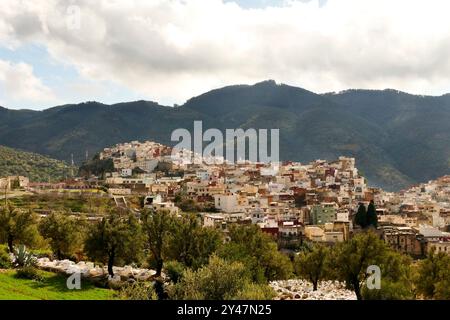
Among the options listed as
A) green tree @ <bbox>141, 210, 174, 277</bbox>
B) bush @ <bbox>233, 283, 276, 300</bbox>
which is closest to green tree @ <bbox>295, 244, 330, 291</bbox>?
green tree @ <bbox>141, 210, 174, 277</bbox>

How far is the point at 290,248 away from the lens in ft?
215

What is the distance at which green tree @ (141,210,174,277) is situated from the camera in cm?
3716

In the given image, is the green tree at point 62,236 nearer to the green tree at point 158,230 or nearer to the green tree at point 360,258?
the green tree at point 158,230

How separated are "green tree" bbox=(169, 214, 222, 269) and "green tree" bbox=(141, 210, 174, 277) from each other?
70 cm

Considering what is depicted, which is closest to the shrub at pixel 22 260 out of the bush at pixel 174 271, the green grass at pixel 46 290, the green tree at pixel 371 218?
the green grass at pixel 46 290

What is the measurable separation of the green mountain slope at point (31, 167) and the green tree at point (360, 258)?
100641mm

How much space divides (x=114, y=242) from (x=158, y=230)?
4361 mm

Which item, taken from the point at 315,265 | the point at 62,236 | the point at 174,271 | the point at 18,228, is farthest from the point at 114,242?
the point at 315,265

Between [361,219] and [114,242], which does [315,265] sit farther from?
[361,219]

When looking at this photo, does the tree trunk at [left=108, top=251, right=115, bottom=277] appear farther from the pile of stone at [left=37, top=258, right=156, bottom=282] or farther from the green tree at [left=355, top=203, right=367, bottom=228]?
the green tree at [left=355, top=203, right=367, bottom=228]

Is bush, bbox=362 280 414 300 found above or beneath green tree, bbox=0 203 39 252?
beneath
